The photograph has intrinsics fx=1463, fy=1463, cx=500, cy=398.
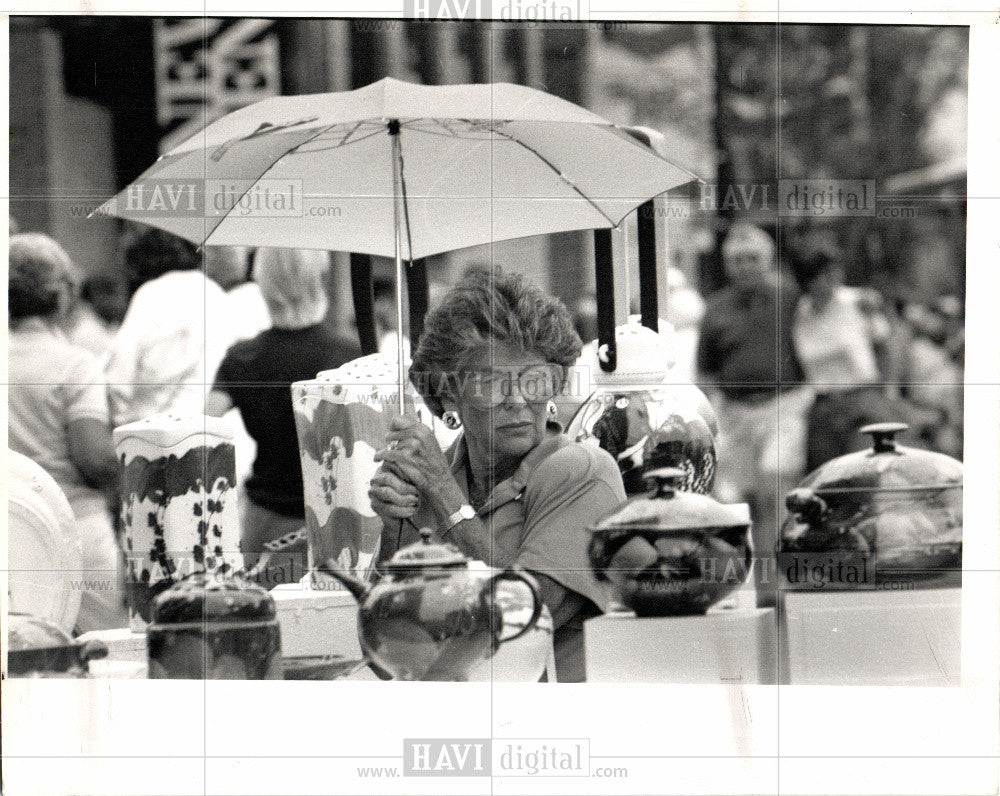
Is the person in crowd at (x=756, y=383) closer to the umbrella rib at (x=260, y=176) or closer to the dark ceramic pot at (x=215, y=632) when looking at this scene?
the umbrella rib at (x=260, y=176)

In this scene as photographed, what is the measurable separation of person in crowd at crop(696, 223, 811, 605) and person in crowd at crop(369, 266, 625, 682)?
0.31 meters

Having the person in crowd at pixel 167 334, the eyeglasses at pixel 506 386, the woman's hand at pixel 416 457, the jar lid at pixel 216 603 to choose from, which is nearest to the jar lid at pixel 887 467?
the eyeglasses at pixel 506 386

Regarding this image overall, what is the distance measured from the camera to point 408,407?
356cm

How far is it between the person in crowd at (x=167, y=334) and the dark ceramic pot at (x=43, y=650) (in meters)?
0.57

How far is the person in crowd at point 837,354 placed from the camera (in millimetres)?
3570

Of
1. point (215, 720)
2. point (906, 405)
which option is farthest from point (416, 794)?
point (906, 405)

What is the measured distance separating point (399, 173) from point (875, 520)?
4.69 ft

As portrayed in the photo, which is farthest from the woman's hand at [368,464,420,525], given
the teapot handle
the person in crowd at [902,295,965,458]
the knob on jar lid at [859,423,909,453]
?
the person in crowd at [902,295,965,458]

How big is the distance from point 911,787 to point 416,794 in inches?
47.9

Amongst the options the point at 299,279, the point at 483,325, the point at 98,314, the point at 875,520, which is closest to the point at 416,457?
the point at 483,325

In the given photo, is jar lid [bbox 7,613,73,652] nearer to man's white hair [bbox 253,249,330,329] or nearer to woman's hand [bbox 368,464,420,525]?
woman's hand [bbox 368,464,420,525]

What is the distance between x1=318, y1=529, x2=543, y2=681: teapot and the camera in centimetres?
348

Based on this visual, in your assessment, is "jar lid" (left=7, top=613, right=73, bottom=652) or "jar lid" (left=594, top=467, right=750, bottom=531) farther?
"jar lid" (left=7, top=613, right=73, bottom=652)

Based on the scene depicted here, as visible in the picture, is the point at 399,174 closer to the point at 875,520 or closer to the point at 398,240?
the point at 398,240
